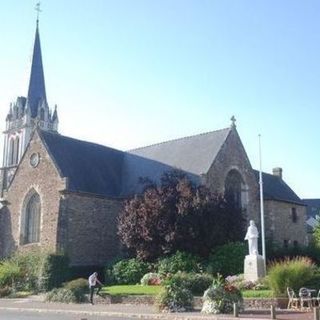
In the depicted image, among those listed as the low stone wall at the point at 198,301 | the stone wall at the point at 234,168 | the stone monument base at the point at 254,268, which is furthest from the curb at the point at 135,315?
the stone wall at the point at 234,168

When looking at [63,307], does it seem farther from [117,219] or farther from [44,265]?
[117,219]

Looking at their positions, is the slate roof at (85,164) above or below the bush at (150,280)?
above

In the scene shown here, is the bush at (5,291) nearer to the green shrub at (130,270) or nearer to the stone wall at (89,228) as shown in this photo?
the stone wall at (89,228)

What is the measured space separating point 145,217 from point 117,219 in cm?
448

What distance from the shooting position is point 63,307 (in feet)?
65.4

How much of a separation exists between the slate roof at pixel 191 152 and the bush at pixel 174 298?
12.7m

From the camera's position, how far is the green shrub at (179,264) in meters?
26.1

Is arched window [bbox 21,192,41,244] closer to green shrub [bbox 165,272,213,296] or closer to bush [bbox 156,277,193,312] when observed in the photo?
green shrub [bbox 165,272,213,296]

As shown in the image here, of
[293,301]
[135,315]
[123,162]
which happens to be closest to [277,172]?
[123,162]

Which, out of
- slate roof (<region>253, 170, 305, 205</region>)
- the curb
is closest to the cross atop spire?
slate roof (<region>253, 170, 305, 205</region>)

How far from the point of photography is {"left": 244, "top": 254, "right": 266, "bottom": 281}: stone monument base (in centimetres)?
2269

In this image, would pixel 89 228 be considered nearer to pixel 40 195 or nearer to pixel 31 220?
pixel 40 195

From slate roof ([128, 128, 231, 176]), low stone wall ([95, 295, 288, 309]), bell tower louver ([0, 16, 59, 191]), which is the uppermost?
bell tower louver ([0, 16, 59, 191])

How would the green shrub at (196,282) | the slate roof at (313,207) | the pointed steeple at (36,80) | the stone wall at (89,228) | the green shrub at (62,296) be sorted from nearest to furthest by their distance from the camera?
the green shrub at (196,282)
the green shrub at (62,296)
the stone wall at (89,228)
the pointed steeple at (36,80)
the slate roof at (313,207)
